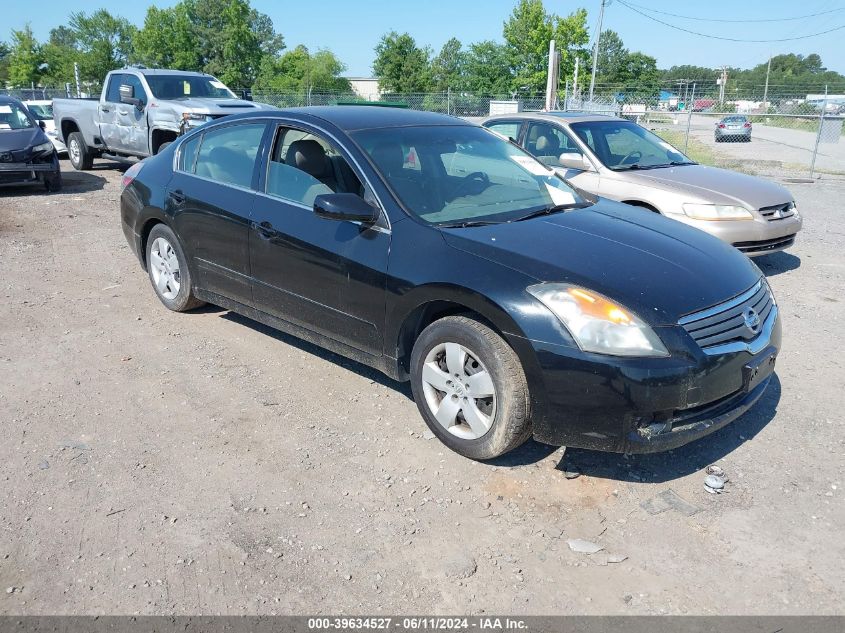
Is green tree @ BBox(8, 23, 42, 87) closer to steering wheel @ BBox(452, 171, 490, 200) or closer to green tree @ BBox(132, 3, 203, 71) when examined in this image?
green tree @ BBox(132, 3, 203, 71)

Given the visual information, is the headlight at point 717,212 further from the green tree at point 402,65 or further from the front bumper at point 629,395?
the green tree at point 402,65

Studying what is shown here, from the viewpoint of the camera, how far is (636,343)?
3.18 m

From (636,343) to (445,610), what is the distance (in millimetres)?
1428

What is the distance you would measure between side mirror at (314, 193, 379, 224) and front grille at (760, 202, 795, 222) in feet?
15.3

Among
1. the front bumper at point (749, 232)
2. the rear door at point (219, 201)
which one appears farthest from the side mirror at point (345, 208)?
the front bumper at point (749, 232)

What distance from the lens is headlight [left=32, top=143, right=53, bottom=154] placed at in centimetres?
1186

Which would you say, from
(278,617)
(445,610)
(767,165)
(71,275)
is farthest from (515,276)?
(767,165)

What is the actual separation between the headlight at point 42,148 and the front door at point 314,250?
9.21 meters

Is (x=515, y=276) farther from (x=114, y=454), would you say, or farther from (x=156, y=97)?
(x=156, y=97)

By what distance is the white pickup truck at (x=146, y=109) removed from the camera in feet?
38.9

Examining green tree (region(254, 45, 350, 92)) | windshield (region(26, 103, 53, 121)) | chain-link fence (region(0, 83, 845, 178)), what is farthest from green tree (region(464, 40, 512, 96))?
windshield (region(26, 103, 53, 121))

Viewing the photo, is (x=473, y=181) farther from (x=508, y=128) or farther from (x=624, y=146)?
(x=508, y=128)

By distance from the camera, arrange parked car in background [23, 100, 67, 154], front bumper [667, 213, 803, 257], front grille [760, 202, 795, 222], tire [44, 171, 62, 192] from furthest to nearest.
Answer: parked car in background [23, 100, 67, 154], tire [44, 171, 62, 192], front grille [760, 202, 795, 222], front bumper [667, 213, 803, 257]

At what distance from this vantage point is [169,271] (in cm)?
576
